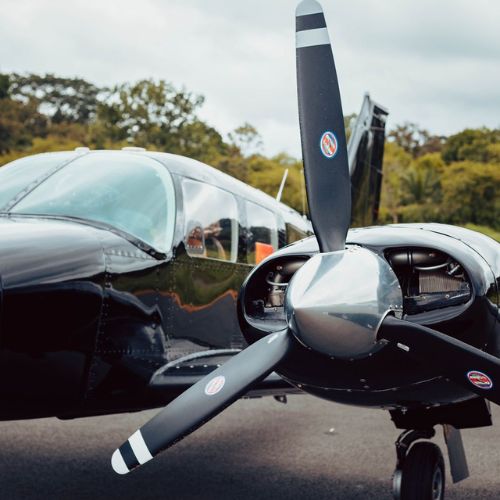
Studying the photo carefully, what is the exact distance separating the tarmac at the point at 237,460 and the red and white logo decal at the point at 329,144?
2.51 meters

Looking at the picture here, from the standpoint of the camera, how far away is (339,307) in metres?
3.25

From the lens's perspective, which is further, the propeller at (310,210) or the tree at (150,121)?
the tree at (150,121)

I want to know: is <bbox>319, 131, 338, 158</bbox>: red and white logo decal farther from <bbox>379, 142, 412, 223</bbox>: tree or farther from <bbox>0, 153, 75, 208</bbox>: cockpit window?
<bbox>379, 142, 412, 223</bbox>: tree

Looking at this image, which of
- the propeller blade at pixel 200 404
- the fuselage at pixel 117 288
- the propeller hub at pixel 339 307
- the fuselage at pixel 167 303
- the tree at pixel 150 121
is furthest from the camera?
the tree at pixel 150 121

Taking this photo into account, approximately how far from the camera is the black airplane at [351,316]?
132 inches

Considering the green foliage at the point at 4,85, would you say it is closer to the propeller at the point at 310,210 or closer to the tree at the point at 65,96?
the tree at the point at 65,96

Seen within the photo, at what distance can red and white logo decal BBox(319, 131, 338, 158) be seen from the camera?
390cm

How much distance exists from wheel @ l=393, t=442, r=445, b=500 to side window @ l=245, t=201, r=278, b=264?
2095 millimetres

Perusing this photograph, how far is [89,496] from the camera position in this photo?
5.25m

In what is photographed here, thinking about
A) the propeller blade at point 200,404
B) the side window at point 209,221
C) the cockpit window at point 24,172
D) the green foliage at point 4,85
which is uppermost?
the green foliage at point 4,85

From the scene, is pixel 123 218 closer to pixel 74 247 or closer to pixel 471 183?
pixel 74 247

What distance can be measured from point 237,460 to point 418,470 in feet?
8.16

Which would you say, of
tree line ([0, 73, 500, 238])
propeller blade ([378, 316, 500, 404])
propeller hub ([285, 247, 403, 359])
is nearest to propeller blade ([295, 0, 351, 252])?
propeller hub ([285, 247, 403, 359])

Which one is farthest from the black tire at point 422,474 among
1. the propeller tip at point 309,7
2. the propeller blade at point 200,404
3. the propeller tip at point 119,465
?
the propeller tip at point 309,7
